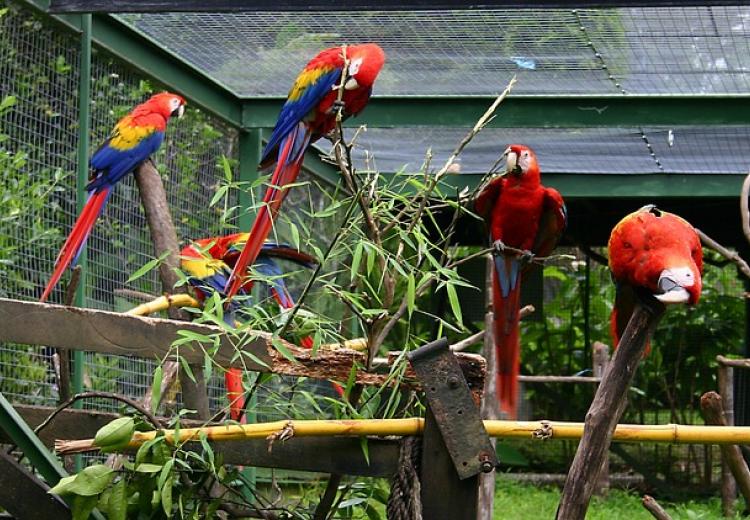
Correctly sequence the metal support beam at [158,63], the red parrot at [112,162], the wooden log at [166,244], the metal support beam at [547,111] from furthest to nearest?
1. the metal support beam at [547,111]
2. the metal support beam at [158,63]
3. the red parrot at [112,162]
4. the wooden log at [166,244]

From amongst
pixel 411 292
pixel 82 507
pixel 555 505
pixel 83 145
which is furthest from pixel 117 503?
pixel 555 505

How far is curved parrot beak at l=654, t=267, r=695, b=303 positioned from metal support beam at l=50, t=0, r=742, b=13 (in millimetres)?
1174

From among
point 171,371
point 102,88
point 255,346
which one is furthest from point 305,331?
point 102,88

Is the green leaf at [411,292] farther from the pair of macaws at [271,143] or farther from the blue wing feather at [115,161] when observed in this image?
the blue wing feather at [115,161]

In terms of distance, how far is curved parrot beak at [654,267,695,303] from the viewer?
1714 mm

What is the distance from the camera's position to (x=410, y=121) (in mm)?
4109

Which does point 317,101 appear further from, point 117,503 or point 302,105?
point 117,503

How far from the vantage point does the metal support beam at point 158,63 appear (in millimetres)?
3130

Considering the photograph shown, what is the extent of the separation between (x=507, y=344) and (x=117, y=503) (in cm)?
228

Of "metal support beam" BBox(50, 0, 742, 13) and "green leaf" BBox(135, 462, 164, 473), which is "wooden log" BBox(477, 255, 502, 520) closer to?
"metal support beam" BBox(50, 0, 742, 13)

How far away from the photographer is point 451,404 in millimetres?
1638

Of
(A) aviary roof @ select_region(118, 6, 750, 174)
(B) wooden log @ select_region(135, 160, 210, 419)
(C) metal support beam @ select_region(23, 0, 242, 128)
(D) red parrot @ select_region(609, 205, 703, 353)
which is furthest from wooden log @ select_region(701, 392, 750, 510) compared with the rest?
(C) metal support beam @ select_region(23, 0, 242, 128)

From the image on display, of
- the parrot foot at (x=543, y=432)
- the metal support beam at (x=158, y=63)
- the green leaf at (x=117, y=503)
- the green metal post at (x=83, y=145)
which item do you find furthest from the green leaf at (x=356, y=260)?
the metal support beam at (x=158, y=63)

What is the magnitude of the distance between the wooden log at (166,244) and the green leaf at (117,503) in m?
0.64
